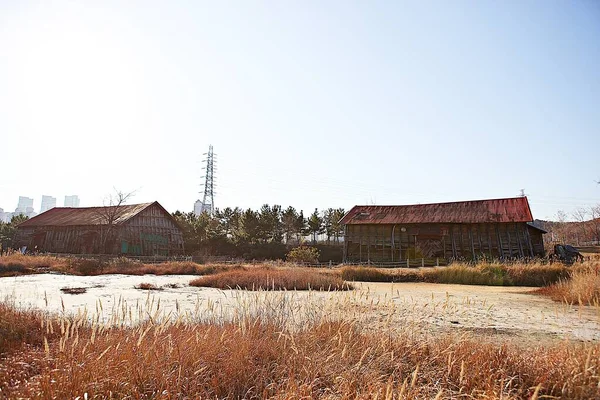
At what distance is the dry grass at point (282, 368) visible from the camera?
331cm

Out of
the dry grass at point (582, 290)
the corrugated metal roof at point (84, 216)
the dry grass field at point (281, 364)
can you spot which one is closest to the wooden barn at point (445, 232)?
the dry grass at point (582, 290)

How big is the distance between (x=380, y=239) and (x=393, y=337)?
30857mm

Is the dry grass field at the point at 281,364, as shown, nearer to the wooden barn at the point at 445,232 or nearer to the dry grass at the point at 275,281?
the dry grass at the point at 275,281

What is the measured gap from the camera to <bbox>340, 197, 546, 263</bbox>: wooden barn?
103ft

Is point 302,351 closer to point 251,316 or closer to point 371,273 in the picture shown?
point 251,316

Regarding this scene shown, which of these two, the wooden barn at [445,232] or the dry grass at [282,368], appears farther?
the wooden barn at [445,232]

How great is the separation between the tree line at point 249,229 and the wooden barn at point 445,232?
422 centimetres

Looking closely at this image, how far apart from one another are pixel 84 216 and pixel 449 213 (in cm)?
3625

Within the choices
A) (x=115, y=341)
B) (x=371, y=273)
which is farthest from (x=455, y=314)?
(x=371, y=273)

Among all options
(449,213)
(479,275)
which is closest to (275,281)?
(479,275)

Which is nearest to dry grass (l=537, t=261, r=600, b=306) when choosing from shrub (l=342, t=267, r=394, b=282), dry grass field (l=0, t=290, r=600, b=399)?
dry grass field (l=0, t=290, r=600, b=399)

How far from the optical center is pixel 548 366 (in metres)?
4.07

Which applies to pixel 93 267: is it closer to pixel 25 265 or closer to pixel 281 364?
pixel 25 265

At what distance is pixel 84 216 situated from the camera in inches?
1594
